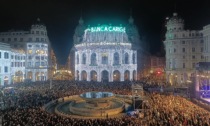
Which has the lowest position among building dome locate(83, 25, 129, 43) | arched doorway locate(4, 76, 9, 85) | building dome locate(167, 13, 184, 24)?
arched doorway locate(4, 76, 9, 85)

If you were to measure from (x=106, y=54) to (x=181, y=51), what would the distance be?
78.8 feet

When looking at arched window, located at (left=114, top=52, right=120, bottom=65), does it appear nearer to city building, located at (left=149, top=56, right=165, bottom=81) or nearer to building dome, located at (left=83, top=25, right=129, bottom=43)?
building dome, located at (left=83, top=25, right=129, bottom=43)

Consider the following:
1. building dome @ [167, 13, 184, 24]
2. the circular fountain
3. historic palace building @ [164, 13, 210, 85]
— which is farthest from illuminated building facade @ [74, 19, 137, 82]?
the circular fountain

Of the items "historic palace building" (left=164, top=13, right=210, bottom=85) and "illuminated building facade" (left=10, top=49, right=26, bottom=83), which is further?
"illuminated building facade" (left=10, top=49, right=26, bottom=83)

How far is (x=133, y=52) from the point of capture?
74188 millimetres

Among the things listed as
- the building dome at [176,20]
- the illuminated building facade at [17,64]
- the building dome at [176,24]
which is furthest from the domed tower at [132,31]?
the illuminated building facade at [17,64]

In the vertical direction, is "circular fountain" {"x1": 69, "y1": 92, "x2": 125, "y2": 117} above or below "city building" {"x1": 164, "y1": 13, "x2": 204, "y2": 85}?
below

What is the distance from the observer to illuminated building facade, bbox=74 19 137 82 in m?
→ 71.2

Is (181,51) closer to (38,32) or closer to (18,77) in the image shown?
(38,32)

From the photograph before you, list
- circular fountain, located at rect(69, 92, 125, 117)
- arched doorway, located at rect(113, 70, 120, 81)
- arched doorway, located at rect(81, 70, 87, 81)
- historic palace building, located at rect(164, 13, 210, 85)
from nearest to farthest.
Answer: circular fountain, located at rect(69, 92, 125, 117)
historic palace building, located at rect(164, 13, 210, 85)
arched doorway, located at rect(81, 70, 87, 81)
arched doorway, located at rect(113, 70, 120, 81)

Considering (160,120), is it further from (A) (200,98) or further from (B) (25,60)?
(B) (25,60)

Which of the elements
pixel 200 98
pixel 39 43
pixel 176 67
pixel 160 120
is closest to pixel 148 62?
pixel 176 67

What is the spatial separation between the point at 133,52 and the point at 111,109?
4622cm

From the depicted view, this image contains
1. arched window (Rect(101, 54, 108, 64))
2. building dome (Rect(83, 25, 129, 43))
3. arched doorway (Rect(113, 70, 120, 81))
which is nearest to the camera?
building dome (Rect(83, 25, 129, 43))
